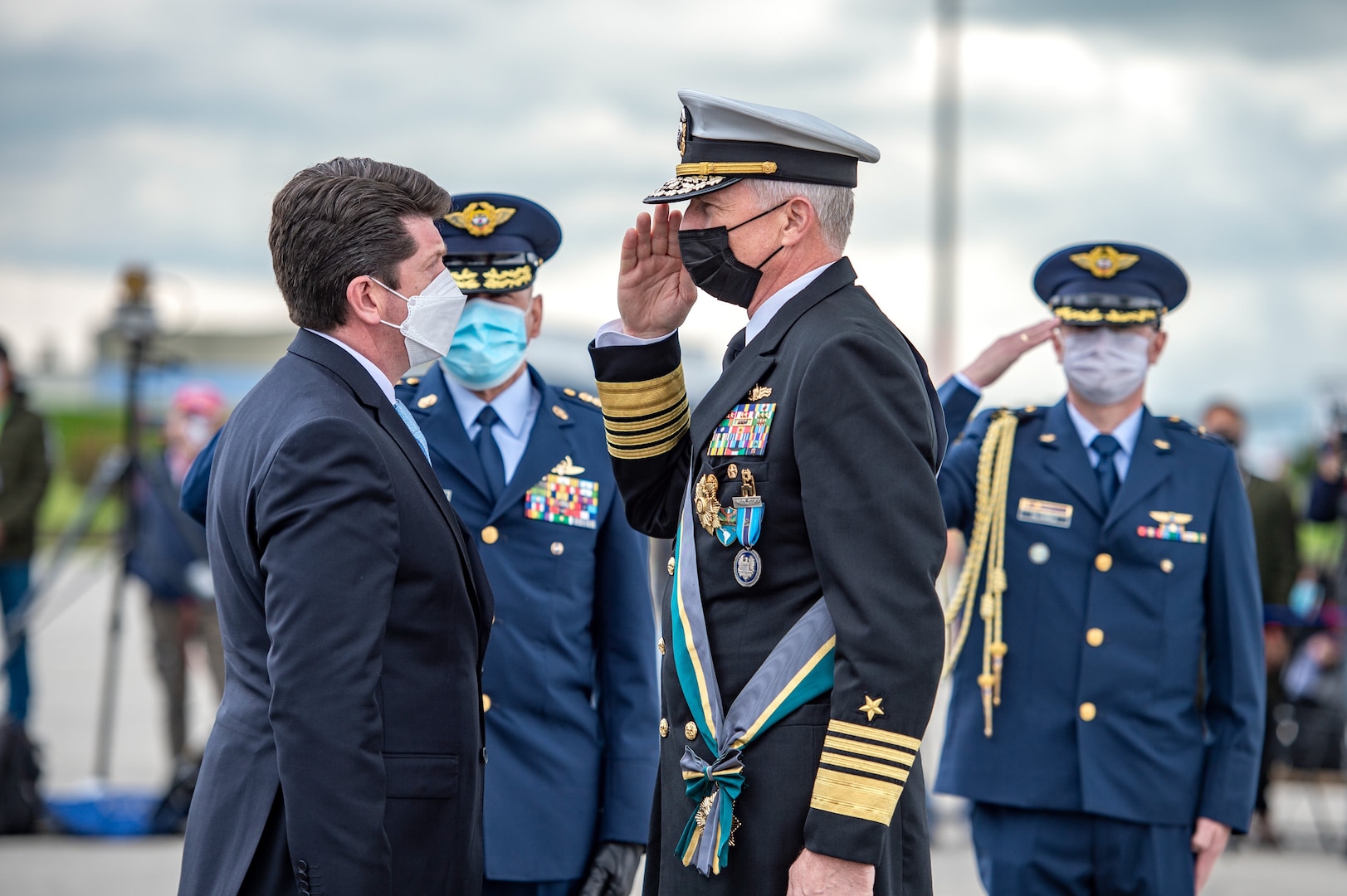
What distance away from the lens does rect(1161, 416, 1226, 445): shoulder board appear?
3.81 metres

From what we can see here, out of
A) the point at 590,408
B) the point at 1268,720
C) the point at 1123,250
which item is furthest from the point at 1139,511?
the point at 1268,720

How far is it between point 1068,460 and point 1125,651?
1.72ft

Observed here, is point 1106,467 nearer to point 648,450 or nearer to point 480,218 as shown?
point 648,450

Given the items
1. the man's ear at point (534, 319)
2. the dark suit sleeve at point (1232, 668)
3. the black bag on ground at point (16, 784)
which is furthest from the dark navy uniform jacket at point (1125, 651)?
the black bag on ground at point (16, 784)

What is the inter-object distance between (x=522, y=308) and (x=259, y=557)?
4.64 ft

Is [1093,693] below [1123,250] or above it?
below

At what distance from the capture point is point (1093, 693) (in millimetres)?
3559

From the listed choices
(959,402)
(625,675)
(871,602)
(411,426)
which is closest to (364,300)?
(411,426)

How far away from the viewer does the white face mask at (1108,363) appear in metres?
3.77

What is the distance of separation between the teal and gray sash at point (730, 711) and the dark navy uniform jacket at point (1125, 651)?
54.8 inches

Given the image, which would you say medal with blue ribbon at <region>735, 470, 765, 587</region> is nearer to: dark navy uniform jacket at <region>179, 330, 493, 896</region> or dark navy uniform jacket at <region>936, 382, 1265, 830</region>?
dark navy uniform jacket at <region>179, 330, 493, 896</region>

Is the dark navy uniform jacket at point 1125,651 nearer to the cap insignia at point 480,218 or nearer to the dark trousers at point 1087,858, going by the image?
the dark trousers at point 1087,858

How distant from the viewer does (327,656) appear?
2.18 meters

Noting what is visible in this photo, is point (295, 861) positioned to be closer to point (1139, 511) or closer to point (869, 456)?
point (869, 456)
